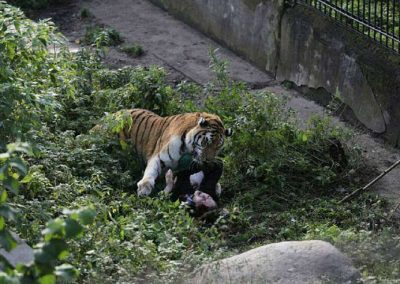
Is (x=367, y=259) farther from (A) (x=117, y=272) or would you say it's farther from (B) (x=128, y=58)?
(B) (x=128, y=58)

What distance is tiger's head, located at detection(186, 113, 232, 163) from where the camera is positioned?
8.12 metres

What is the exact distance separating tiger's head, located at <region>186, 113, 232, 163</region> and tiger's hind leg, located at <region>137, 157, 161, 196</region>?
1.02 feet

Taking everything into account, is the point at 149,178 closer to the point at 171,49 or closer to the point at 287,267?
the point at 287,267

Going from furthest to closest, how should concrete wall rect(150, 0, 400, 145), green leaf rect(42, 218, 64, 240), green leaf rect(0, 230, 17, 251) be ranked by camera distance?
concrete wall rect(150, 0, 400, 145) → green leaf rect(0, 230, 17, 251) → green leaf rect(42, 218, 64, 240)

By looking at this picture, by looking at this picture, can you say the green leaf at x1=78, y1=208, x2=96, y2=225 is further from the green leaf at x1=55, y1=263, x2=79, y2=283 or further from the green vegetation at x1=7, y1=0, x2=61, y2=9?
Answer: the green vegetation at x1=7, y1=0, x2=61, y2=9

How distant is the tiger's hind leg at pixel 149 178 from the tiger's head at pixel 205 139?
12.2 inches

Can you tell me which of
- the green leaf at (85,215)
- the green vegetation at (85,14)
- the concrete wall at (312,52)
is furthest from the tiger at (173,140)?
the green vegetation at (85,14)

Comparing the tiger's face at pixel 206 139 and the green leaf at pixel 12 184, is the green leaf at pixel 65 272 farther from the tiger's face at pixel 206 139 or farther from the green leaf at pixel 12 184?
the tiger's face at pixel 206 139

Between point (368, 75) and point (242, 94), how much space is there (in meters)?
1.16

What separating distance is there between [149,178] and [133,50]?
370 centimetres

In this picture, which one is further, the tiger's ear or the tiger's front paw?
the tiger's ear

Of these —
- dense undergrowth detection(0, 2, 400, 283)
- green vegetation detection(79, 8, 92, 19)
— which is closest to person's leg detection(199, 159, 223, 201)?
dense undergrowth detection(0, 2, 400, 283)

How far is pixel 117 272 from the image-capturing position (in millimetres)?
6156

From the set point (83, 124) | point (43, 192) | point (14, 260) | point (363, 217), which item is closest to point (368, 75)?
point (363, 217)
